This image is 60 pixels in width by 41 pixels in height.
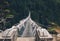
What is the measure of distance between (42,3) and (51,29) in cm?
1255

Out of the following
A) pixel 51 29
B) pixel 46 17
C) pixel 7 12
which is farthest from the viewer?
pixel 46 17

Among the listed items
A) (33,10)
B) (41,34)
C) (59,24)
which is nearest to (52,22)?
(59,24)

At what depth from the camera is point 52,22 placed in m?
55.2

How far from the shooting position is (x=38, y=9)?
2349 inches

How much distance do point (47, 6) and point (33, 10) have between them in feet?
7.21

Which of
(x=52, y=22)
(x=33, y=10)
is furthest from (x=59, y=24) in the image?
(x=33, y=10)

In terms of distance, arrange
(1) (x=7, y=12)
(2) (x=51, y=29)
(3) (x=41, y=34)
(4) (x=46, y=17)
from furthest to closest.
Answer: (4) (x=46, y=17), (1) (x=7, y=12), (2) (x=51, y=29), (3) (x=41, y=34)

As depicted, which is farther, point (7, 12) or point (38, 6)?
point (38, 6)

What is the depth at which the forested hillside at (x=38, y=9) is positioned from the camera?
5737cm

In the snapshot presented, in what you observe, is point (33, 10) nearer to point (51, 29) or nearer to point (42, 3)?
point (42, 3)

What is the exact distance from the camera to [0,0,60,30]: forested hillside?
57.4 meters

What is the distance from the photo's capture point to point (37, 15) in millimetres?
57719

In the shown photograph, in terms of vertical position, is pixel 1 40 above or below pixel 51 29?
above

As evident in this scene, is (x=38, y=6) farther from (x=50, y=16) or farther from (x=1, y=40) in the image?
(x=1, y=40)
